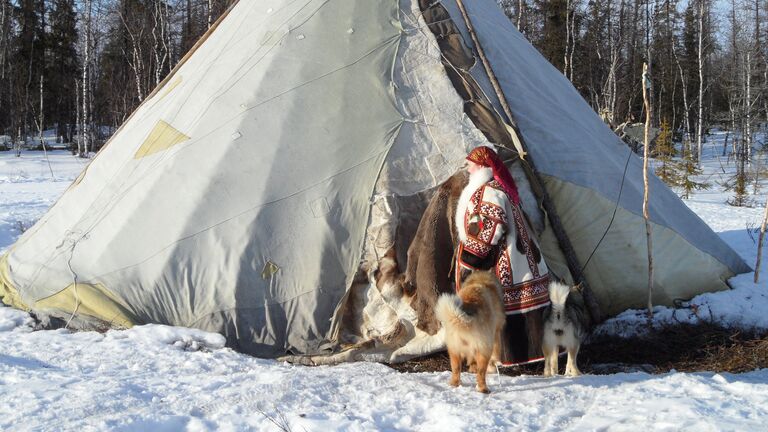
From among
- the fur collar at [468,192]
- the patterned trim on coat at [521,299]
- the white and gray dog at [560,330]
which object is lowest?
the white and gray dog at [560,330]

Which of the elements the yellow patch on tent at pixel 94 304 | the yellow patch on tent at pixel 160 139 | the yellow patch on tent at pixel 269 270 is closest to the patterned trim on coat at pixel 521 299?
the yellow patch on tent at pixel 269 270

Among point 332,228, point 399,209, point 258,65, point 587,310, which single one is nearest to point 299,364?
point 332,228

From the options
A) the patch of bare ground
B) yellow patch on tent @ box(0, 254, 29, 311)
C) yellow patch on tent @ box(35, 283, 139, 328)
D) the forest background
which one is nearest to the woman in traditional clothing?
the patch of bare ground

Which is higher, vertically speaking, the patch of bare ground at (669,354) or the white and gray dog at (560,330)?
the white and gray dog at (560,330)

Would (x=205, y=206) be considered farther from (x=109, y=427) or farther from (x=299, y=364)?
(x=109, y=427)

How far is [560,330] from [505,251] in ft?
1.97

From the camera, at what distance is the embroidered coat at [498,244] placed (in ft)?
13.4

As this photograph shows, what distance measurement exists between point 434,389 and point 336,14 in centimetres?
364

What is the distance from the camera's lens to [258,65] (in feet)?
18.6

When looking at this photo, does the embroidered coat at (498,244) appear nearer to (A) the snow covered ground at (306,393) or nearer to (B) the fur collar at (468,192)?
(B) the fur collar at (468,192)

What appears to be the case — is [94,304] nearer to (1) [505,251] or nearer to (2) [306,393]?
(2) [306,393]

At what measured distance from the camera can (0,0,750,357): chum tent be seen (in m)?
4.80

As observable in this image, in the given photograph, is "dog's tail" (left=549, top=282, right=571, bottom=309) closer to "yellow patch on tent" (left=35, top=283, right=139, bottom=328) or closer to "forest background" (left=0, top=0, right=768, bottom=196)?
"yellow patch on tent" (left=35, top=283, right=139, bottom=328)

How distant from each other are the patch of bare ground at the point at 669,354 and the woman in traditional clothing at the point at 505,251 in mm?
293
